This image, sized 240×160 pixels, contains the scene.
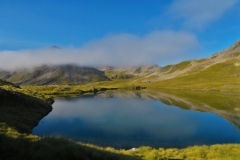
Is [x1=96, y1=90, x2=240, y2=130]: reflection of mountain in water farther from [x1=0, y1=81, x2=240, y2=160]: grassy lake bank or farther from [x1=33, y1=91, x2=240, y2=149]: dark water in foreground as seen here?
[x1=0, y1=81, x2=240, y2=160]: grassy lake bank

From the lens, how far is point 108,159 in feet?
42.2

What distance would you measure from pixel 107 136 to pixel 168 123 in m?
18.9

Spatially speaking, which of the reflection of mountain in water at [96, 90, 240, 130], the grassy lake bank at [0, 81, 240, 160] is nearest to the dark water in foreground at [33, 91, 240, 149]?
the grassy lake bank at [0, 81, 240, 160]

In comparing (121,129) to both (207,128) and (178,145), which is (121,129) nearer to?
(178,145)

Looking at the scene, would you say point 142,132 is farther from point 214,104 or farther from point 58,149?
point 214,104

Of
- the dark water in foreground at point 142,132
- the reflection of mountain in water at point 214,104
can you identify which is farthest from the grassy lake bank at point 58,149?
the reflection of mountain in water at point 214,104

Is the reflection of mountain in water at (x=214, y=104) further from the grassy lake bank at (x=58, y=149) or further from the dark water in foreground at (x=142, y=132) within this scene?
the grassy lake bank at (x=58, y=149)

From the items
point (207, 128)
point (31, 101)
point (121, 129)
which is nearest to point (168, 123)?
point (207, 128)

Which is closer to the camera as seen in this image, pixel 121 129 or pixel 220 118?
pixel 121 129

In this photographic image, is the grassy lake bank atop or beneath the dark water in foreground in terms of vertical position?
atop

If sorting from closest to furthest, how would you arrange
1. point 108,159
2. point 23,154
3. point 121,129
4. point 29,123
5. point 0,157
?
point 0,157, point 23,154, point 108,159, point 29,123, point 121,129

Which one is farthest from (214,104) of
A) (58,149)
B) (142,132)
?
(58,149)

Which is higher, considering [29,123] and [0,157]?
[0,157]

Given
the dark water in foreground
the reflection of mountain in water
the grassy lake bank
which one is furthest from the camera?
the reflection of mountain in water
